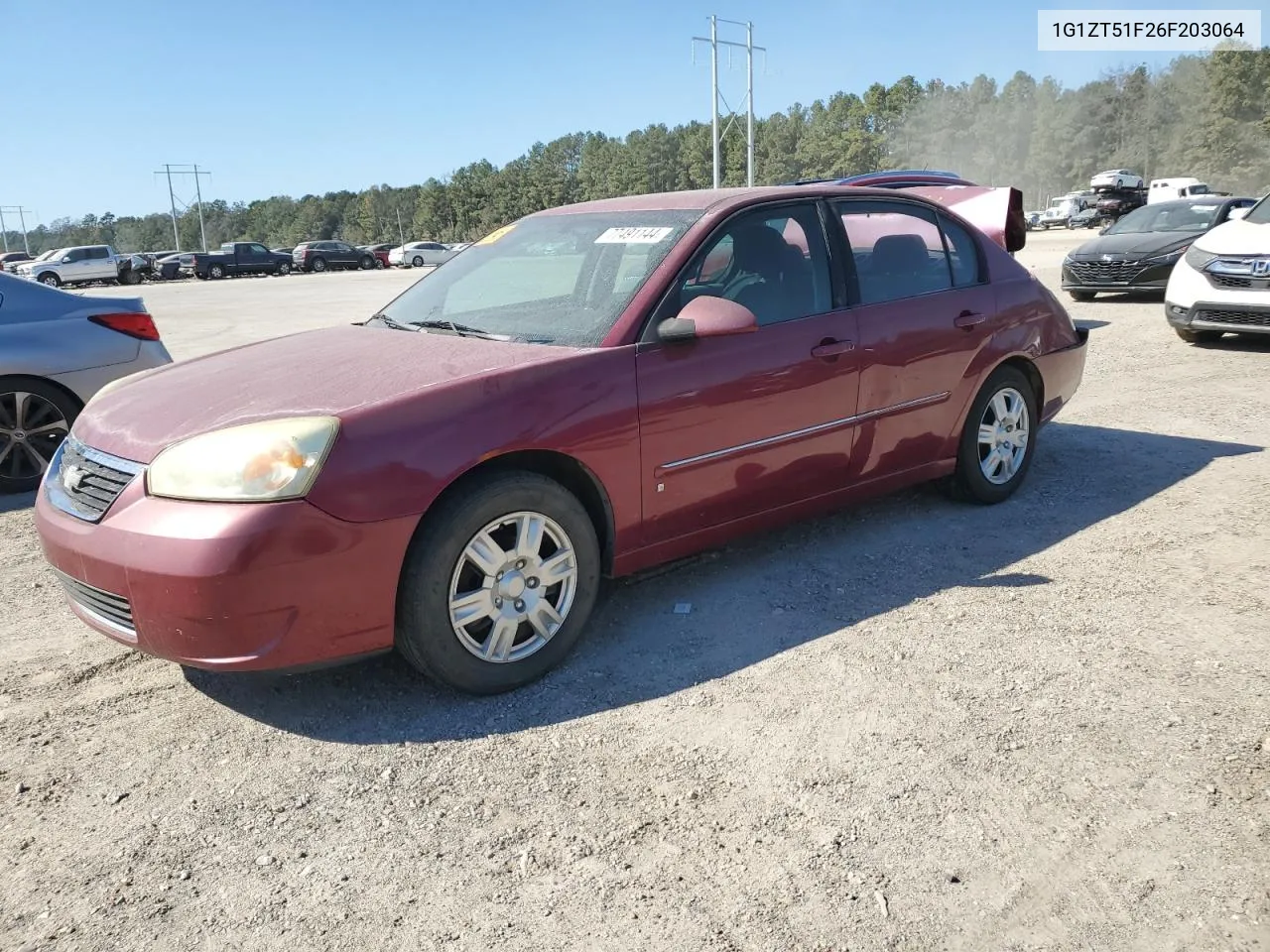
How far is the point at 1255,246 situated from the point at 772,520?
7.34 meters

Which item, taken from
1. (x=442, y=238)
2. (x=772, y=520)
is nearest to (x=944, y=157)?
(x=442, y=238)

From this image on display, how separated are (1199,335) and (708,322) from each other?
339 inches

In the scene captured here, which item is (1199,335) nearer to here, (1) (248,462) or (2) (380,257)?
(1) (248,462)

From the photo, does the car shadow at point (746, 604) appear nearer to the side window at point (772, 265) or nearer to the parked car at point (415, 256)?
the side window at point (772, 265)

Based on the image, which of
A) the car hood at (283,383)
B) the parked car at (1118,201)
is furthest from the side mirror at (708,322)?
the parked car at (1118,201)

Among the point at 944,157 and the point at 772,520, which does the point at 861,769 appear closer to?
the point at 772,520

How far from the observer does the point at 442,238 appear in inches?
4904

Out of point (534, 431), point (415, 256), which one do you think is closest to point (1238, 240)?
point (534, 431)

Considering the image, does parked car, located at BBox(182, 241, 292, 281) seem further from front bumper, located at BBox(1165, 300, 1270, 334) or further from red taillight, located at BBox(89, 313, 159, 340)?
front bumper, located at BBox(1165, 300, 1270, 334)

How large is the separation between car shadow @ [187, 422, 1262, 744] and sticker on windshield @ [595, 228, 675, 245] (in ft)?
4.56

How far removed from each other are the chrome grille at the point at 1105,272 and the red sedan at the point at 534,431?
31.1 feet

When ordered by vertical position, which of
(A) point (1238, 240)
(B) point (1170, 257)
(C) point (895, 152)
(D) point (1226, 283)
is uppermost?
(C) point (895, 152)

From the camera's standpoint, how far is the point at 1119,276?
512 inches

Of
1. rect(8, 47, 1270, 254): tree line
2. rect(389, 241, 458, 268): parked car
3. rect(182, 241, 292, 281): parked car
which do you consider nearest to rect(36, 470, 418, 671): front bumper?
rect(182, 241, 292, 281): parked car
